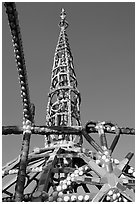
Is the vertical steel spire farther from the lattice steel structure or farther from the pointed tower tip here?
the pointed tower tip

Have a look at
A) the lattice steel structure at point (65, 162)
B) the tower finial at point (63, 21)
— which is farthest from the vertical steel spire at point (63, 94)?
the tower finial at point (63, 21)

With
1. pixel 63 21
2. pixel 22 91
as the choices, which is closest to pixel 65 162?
pixel 22 91

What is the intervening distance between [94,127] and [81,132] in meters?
0.31

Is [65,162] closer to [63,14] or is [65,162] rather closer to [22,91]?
[22,91]

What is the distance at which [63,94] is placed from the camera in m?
8.14

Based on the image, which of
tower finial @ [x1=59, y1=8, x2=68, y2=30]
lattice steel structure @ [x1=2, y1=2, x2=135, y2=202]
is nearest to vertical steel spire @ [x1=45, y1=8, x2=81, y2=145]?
lattice steel structure @ [x1=2, y1=2, x2=135, y2=202]

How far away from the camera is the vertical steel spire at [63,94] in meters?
7.74

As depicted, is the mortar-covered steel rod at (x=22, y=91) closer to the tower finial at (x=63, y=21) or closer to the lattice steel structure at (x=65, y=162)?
the lattice steel structure at (x=65, y=162)

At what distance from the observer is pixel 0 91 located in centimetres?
406

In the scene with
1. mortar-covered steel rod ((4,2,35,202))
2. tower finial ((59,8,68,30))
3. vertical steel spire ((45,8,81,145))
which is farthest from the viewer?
tower finial ((59,8,68,30))

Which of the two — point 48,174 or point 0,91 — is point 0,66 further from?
point 48,174

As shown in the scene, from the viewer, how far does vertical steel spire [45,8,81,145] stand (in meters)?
7.74

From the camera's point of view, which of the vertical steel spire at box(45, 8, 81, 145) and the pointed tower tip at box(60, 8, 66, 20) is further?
the pointed tower tip at box(60, 8, 66, 20)

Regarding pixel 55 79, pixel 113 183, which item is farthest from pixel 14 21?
pixel 55 79
